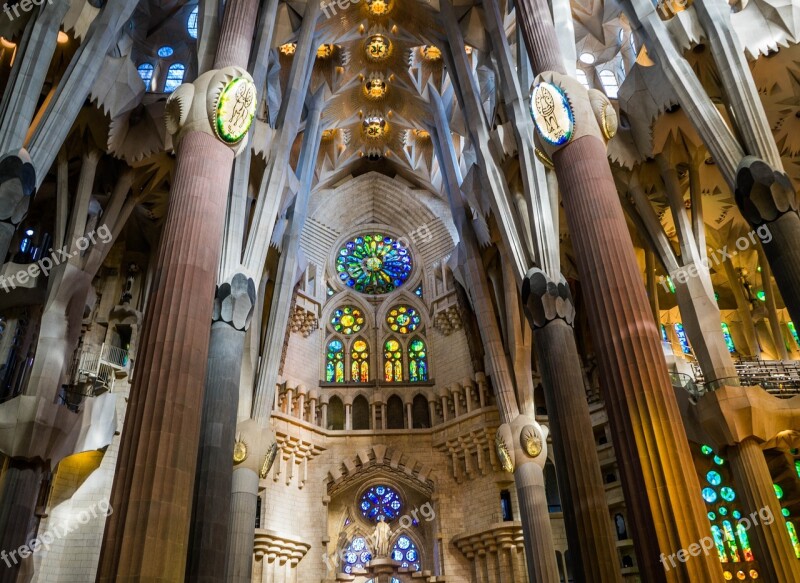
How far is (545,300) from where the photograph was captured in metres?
14.0

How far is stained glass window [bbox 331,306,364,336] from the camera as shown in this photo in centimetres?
2577

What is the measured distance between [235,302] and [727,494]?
14.4 m

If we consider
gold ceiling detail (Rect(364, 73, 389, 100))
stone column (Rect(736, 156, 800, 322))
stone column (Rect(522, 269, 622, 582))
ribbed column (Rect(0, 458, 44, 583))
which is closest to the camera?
stone column (Rect(736, 156, 800, 322))

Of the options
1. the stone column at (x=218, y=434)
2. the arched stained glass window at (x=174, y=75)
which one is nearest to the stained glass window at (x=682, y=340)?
the stone column at (x=218, y=434)

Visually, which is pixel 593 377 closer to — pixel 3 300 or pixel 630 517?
pixel 630 517

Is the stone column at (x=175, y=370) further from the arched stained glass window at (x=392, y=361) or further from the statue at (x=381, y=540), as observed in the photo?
the arched stained glass window at (x=392, y=361)

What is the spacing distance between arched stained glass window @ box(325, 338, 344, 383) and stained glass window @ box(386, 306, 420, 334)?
2.33 m

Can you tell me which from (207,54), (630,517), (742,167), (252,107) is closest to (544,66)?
(742,167)

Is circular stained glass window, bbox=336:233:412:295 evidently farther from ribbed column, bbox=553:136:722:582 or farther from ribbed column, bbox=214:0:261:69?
ribbed column, bbox=553:136:722:582

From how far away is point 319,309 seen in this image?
24656mm

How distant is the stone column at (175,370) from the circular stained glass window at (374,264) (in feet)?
52.6

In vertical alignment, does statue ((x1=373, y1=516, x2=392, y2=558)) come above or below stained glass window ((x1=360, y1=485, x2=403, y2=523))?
below

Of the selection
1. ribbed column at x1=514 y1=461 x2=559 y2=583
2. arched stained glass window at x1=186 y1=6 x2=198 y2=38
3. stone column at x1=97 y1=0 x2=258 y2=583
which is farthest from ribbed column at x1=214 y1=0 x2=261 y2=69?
ribbed column at x1=514 y1=461 x2=559 y2=583

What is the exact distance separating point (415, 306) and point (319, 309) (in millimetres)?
4137
